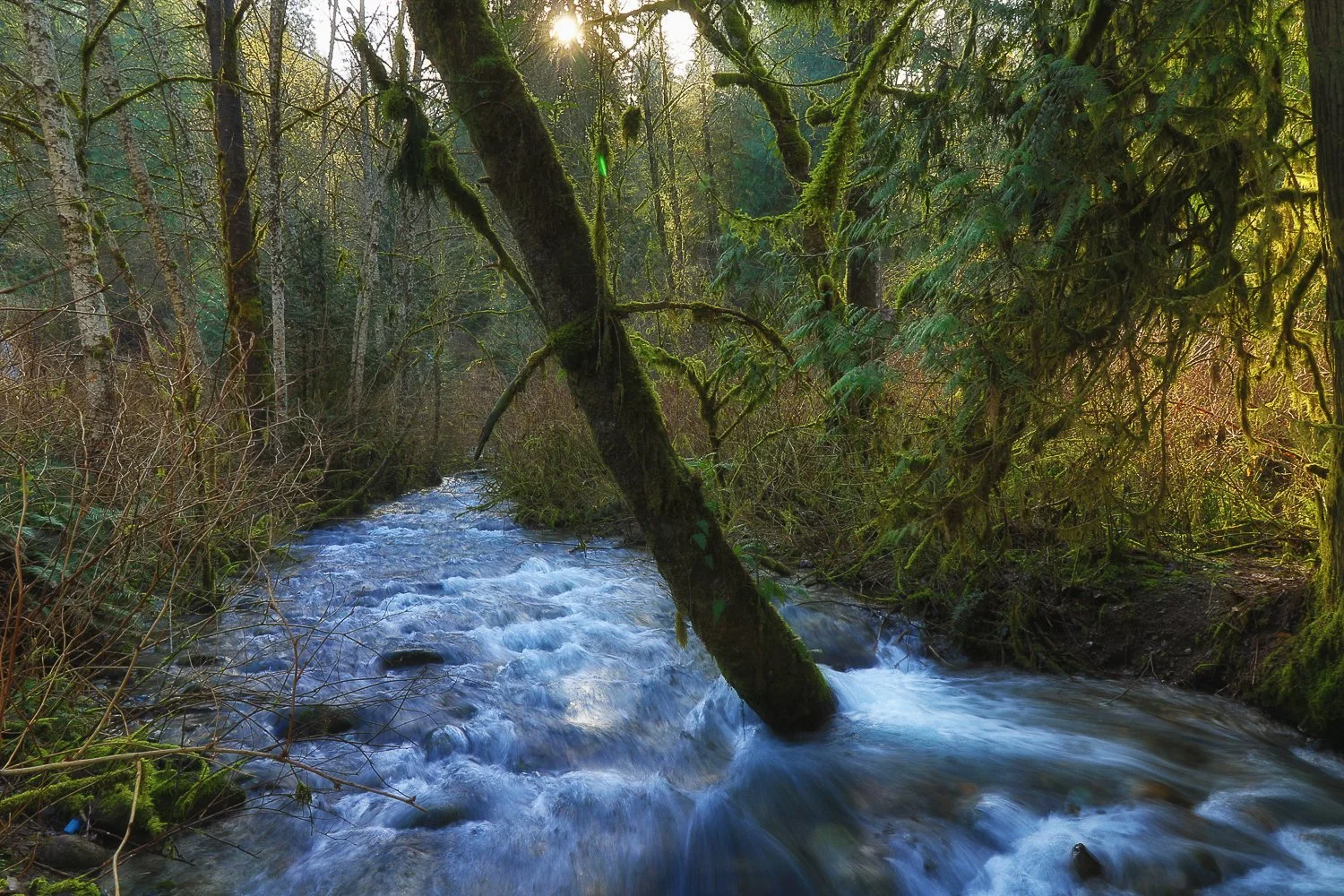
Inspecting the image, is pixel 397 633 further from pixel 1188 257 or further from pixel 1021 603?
pixel 1188 257

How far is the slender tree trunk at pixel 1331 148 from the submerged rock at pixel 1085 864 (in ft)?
7.84

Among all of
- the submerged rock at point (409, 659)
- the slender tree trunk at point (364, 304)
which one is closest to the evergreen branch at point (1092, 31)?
the submerged rock at point (409, 659)

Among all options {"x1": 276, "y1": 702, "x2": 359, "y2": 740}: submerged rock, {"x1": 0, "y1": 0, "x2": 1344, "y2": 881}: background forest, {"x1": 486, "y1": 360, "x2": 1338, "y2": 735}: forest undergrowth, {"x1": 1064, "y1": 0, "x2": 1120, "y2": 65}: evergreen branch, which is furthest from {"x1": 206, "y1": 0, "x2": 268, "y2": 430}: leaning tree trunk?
{"x1": 1064, "y1": 0, "x2": 1120, "y2": 65}: evergreen branch

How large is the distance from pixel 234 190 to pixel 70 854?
7946 millimetres

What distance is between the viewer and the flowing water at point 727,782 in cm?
388

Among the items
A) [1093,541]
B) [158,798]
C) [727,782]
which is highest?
[1093,541]

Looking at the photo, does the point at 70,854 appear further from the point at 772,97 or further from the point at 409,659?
the point at 772,97

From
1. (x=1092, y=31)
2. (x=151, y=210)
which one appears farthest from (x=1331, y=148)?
(x=151, y=210)

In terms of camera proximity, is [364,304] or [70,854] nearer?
[70,854]

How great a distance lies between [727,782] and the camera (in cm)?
482

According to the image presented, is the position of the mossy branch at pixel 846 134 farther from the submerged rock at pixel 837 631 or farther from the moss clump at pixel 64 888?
the moss clump at pixel 64 888

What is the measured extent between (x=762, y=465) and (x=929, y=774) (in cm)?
350

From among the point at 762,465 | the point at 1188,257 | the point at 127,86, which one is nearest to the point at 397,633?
the point at 762,465

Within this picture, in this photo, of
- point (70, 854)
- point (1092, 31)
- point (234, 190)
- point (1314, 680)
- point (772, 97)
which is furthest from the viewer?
point (234, 190)
